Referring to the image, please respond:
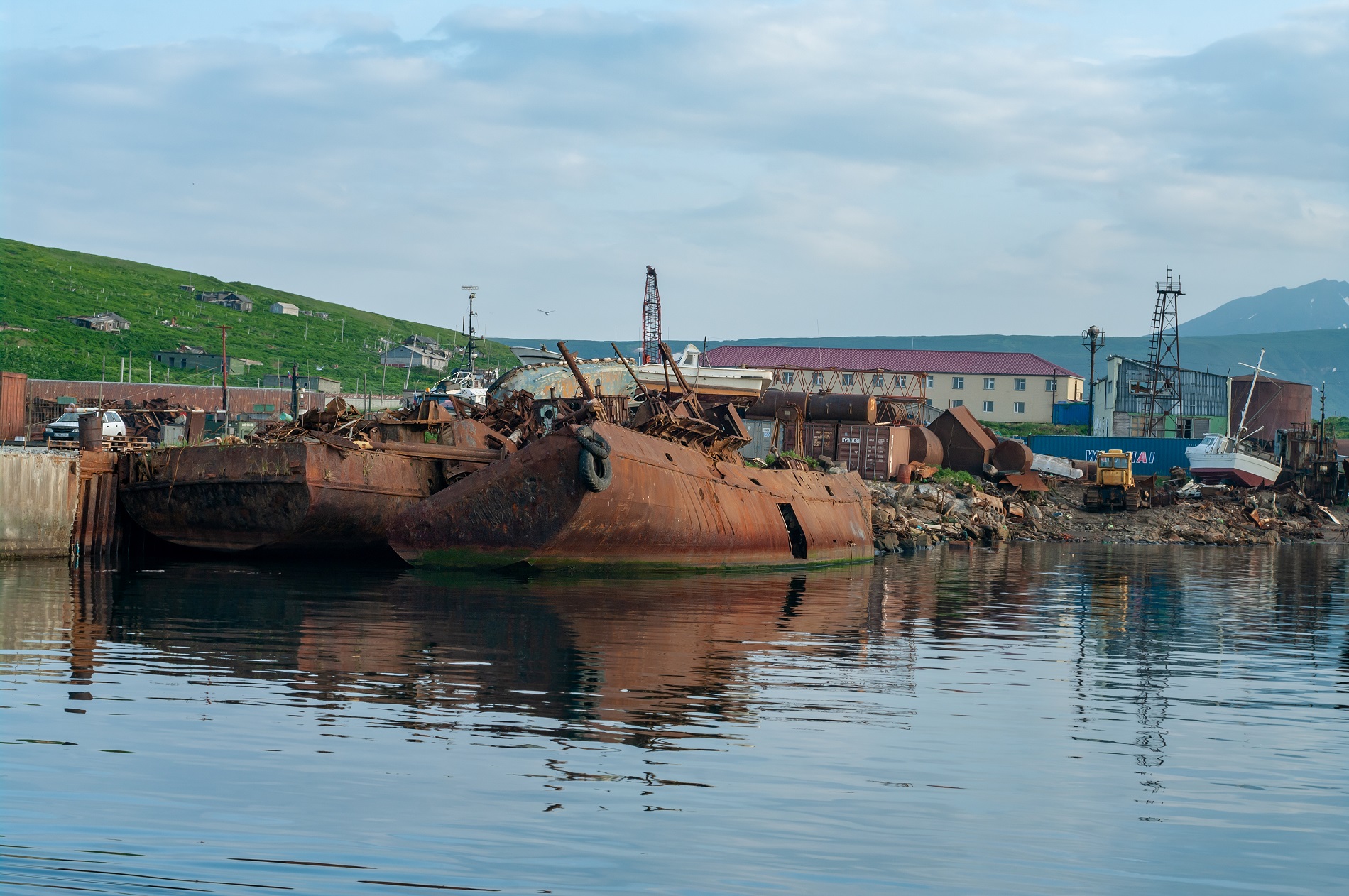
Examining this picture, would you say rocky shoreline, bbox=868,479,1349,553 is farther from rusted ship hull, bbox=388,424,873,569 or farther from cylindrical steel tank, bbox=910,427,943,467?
rusted ship hull, bbox=388,424,873,569

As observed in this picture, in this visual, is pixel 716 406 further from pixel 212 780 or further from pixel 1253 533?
pixel 1253 533

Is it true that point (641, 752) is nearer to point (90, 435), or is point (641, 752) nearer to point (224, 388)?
point (90, 435)

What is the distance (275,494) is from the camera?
28.3 m

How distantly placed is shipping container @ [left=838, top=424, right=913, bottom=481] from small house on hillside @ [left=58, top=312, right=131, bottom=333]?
383 feet

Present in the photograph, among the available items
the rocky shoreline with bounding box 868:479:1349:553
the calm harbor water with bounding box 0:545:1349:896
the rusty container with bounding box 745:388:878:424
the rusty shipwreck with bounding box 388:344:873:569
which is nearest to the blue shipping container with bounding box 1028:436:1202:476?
the rocky shoreline with bounding box 868:479:1349:553

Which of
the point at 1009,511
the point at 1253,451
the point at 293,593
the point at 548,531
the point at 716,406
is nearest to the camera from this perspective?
the point at 293,593

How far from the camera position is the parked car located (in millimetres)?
44188

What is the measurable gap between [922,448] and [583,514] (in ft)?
136

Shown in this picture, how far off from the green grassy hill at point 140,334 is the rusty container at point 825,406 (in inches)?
3223

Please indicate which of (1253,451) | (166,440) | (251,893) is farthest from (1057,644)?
(1253,451)

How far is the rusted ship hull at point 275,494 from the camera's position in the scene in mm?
28203

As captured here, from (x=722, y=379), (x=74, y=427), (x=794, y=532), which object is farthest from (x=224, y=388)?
(x=794, y=532)

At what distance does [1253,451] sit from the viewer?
8062 centimetres

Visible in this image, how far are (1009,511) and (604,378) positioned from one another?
2020 cm
